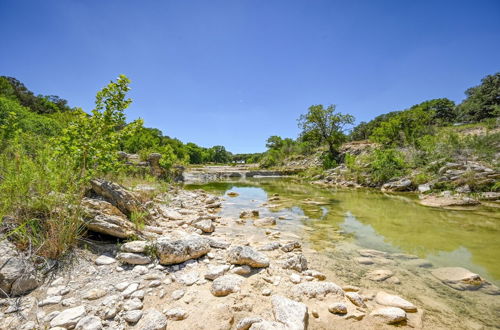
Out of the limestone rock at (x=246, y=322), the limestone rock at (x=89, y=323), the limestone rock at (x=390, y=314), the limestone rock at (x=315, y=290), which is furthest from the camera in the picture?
the limestone rock at (x=315, y=290)

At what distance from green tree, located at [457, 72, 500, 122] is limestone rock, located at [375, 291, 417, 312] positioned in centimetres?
6210

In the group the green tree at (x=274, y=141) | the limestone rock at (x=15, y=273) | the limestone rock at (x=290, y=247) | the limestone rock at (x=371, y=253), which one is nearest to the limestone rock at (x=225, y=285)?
the limestone rock at (x=290, y=247)

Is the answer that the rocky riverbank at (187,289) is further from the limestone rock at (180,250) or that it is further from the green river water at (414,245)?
the green river water at (414,245)

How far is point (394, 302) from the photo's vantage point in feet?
8.18

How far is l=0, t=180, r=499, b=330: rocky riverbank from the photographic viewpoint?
77.3 inches

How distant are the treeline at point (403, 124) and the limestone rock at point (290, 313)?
19.3 meters

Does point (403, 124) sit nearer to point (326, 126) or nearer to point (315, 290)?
point (326, 126)

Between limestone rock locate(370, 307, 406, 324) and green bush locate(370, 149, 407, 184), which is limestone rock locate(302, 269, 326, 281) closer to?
limestone rock locate(370, 307, 406, 324)

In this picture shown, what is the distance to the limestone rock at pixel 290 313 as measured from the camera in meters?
1.91

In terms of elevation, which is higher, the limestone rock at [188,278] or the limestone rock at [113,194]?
the limestone rock at [113,194]

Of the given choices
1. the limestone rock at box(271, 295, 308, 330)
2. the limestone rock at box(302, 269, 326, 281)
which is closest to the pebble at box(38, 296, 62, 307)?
the limestone rock at box(271, 295, 308, 330)

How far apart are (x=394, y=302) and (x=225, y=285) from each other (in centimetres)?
206

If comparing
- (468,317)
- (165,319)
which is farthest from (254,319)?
(468,317)

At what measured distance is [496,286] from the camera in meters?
3.02
